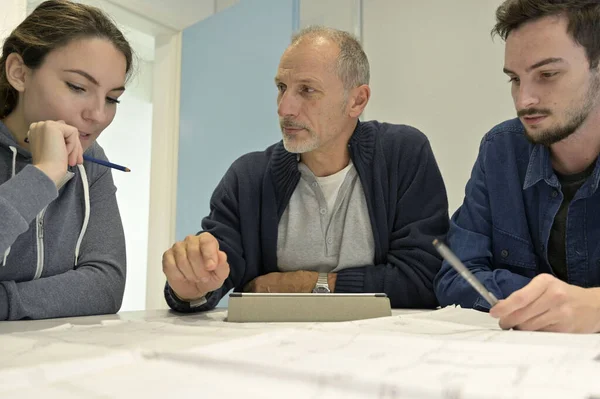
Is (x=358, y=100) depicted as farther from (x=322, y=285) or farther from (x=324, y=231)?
(x=322, y=285)

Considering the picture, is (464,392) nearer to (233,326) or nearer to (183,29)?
(233,326)

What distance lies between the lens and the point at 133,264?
16.0 ft

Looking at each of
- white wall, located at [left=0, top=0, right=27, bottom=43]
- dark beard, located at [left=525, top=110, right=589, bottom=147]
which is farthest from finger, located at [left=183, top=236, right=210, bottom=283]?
white wall, located at [left=0, top=0, right=27, bottom=43]

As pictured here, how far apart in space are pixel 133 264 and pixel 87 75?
3.82 m

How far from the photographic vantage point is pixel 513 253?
133 centimetres

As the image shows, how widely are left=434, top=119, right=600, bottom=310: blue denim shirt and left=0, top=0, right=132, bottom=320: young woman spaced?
2.44 ft

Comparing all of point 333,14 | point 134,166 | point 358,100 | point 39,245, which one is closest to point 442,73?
point 333,14

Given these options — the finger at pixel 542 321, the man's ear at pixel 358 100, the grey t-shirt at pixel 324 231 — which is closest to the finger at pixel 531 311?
the finger at pixel 542 321

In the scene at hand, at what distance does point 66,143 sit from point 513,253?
3.18ft

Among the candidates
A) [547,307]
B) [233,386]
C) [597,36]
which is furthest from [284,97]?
[233,386]

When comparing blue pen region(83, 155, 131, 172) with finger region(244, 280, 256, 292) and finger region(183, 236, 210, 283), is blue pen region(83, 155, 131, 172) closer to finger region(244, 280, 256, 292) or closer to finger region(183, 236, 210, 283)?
finger region(183, 236, 210, 283)

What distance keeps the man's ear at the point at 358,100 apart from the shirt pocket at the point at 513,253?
2.04 feet

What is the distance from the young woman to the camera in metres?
1.13

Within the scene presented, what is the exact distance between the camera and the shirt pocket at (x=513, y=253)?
1.31 metres
